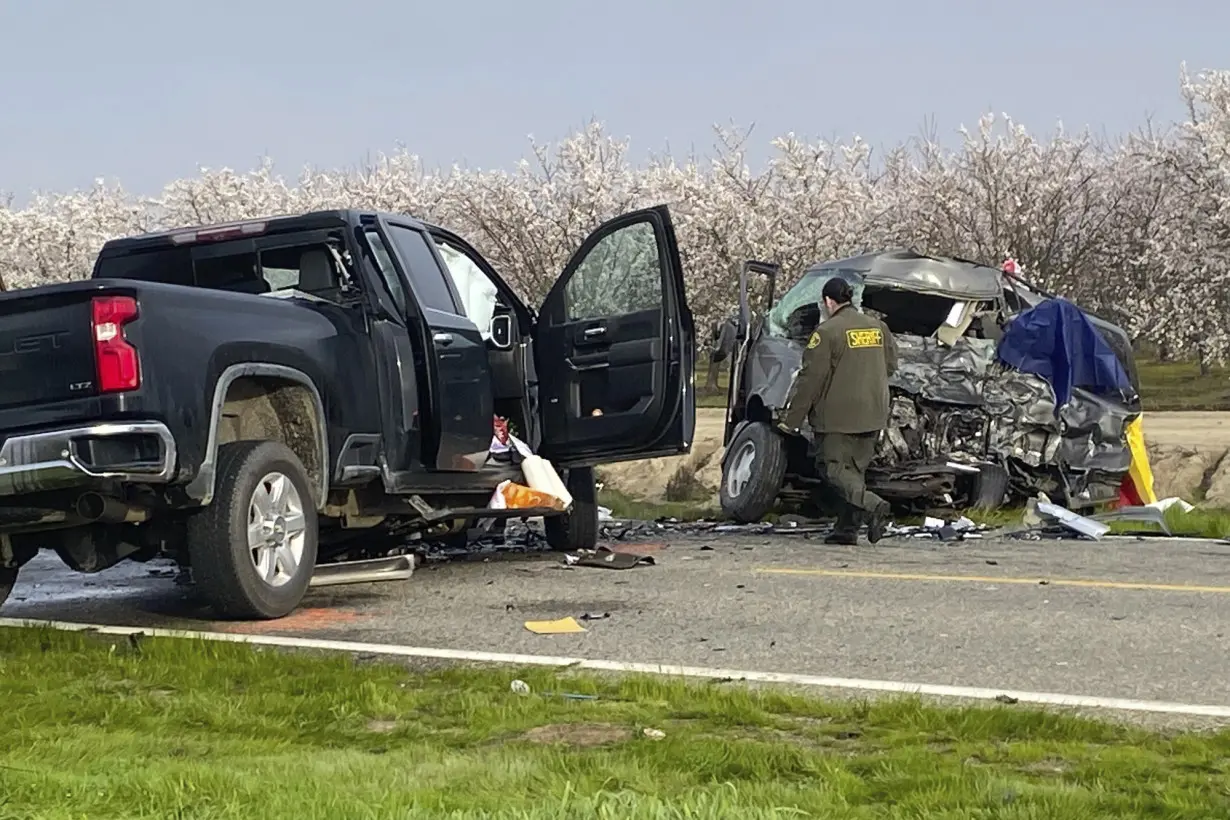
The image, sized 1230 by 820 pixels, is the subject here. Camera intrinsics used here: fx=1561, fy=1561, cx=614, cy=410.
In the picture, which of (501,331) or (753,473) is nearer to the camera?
(501,331)

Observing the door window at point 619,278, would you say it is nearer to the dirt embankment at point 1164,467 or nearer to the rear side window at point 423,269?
the rear side window at point 423,269

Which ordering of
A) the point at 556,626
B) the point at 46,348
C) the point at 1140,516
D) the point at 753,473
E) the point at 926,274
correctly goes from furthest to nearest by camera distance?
1. the point at 926,274
2. the point at 753,473
3. the point at 1140,516
4. the point at 556,626
5. the point at 46,348

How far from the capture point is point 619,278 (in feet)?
30.8

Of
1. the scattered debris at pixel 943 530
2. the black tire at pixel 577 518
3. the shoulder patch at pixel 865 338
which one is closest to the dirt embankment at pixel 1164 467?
the scattered debris at pixel 943 530

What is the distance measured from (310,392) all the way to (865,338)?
4613mm

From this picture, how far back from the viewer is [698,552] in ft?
33.6

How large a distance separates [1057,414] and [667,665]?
8092mm

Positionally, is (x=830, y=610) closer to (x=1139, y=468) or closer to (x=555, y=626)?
(x=555, y=626)

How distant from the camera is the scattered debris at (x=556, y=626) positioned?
681cm

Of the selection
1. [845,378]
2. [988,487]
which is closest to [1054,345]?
[988,487]

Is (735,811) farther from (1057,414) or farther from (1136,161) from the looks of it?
(1136,161)

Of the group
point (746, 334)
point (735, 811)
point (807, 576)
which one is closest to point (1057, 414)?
point (746, 334)

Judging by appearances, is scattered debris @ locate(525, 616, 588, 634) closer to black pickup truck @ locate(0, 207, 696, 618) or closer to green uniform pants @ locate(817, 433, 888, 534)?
black pickup truck @ locate(0, 207, 696, 618)

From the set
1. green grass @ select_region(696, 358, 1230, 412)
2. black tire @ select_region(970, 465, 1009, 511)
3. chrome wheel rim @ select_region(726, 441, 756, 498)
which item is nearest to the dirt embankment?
black tire @ select_region(970, 465, 1009, 511)
